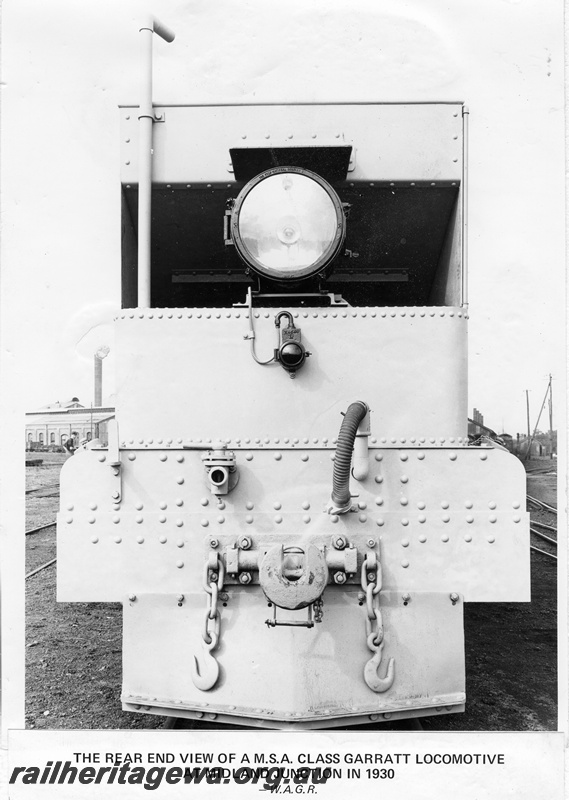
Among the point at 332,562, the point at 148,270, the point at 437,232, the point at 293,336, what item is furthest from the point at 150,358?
the point at 437,232

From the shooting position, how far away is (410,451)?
8.63 ft

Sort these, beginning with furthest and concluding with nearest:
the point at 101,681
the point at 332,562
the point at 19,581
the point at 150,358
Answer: the point at 101,681 < the point at 19,581 < the point at 150,358 < the point at 332,562

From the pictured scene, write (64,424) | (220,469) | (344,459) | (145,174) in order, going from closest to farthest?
(344,459) < (220,469) < (145,174) < (64,424)

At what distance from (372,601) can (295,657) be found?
0.43 meters

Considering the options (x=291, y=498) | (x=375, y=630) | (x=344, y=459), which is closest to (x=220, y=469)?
(x=291, y=498)

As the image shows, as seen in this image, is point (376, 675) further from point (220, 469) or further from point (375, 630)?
point (220, 469)

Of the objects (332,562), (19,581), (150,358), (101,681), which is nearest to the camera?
(332,562)

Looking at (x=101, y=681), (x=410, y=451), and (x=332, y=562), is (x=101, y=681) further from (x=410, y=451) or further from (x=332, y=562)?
(x=410, y=451)

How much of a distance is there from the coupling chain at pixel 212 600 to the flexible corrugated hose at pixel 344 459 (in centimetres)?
63

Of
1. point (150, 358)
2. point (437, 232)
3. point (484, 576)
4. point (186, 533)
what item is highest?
point (437, 232)

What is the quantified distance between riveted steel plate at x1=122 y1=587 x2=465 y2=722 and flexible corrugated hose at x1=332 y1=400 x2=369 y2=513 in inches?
18.3

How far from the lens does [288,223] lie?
268cm

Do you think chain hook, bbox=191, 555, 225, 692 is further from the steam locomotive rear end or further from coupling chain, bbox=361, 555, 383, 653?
coupling chain, bbox=361, 555, 383, 653

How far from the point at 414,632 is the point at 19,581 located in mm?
2125
